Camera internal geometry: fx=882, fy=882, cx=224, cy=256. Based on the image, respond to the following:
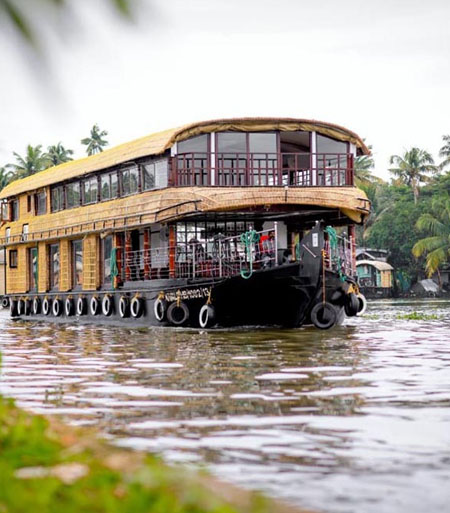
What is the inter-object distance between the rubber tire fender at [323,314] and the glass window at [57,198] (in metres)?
9.62

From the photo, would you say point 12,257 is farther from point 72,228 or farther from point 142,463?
point 142,463

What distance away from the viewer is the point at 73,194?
72.2 feet

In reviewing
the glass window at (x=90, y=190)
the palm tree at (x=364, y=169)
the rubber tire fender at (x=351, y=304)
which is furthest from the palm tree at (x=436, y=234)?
the rubber tire fender at (x=351, y=304)

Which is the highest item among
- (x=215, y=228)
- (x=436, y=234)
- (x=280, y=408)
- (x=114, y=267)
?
(x=436, y=234)

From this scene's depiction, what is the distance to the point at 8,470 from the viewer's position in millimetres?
2951

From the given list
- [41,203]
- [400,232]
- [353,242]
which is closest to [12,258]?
[41,203]

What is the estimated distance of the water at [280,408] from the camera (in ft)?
12.7

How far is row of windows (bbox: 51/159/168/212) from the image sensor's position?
17875 millimetres

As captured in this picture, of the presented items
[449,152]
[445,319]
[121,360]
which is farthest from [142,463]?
[449,152]

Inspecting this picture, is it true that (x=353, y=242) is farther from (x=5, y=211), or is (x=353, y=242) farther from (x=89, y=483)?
(x=89, y=483)

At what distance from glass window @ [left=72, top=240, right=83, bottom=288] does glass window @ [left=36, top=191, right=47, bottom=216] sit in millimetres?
2588

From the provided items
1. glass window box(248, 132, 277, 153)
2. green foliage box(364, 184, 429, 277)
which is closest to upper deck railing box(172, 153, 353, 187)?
glass window box(248, 132, 277, 153)

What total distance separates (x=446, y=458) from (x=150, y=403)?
2492mm

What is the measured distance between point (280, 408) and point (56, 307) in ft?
54.8
